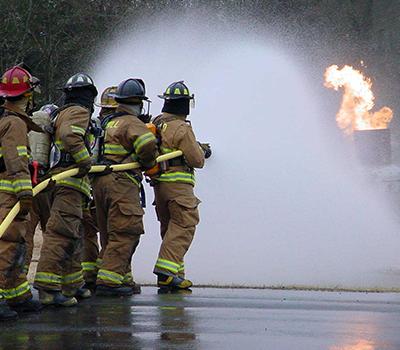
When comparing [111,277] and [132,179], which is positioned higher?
[132,179]

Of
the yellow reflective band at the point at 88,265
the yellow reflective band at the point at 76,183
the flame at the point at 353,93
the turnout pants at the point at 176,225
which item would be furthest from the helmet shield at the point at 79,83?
the flame at the point at 353,93

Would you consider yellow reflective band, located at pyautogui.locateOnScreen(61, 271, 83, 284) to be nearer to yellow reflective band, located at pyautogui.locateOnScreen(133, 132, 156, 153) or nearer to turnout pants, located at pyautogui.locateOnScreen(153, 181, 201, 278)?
Answer: turnout pants, located at pyautogui.locateOnScreen(153, 181, 201, 278)

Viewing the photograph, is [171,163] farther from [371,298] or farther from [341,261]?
[341,261]

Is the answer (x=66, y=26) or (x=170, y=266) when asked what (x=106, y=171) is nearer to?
(x=170, y=266)

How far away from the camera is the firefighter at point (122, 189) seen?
670cm

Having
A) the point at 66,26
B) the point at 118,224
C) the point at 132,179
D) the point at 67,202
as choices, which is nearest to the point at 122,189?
the point at 132,179

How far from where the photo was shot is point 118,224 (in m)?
6.70

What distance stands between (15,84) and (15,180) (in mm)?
777

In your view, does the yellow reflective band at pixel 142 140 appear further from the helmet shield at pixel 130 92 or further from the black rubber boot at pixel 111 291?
the black rubber boot at pixel 111 291

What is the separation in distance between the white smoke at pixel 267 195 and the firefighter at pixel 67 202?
2.25m

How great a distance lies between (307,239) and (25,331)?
19.1 ft

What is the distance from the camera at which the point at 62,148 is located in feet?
20.3

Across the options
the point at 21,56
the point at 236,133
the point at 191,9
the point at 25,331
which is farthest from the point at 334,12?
the point at 25,331

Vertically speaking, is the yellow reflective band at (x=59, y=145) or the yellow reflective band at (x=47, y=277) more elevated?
the yellow reflective band at (x=59, y=145)
